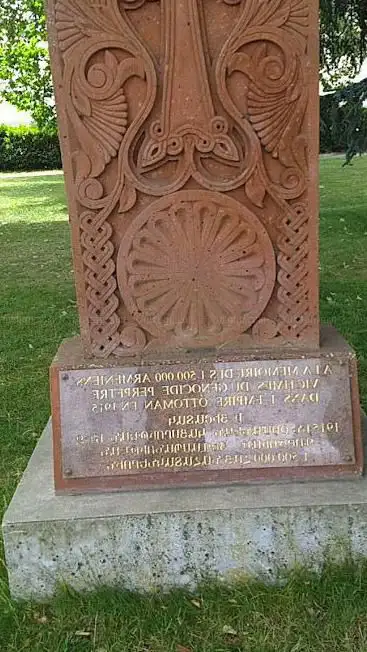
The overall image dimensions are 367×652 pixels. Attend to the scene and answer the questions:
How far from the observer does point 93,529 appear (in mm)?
2762

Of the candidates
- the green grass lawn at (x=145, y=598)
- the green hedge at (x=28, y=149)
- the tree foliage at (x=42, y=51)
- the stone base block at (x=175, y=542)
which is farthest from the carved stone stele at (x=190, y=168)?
the green hedge at (x=28, y=149)

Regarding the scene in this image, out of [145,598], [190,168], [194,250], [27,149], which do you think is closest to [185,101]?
[190,168]

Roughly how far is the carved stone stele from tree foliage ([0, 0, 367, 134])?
5301 millimetres

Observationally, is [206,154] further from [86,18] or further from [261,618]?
[261,618]

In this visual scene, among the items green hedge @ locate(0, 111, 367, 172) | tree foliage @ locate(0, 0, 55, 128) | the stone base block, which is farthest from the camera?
green hedge @ locate(0, 111, 367, 172)

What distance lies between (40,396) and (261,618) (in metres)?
2.68

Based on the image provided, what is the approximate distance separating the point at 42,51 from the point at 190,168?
84.8 ft

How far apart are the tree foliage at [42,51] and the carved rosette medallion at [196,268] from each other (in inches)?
217

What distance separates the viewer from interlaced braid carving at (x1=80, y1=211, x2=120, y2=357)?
118 inches

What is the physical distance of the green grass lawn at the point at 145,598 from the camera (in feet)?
8.21

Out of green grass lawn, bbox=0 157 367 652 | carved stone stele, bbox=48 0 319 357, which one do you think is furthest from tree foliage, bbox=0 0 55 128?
carved stone stele, bbox=48 0 319 357

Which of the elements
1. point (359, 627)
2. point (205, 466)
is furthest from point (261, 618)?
point (205, 466)

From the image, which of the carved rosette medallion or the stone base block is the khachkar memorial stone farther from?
the stone base block

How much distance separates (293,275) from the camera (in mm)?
3055
